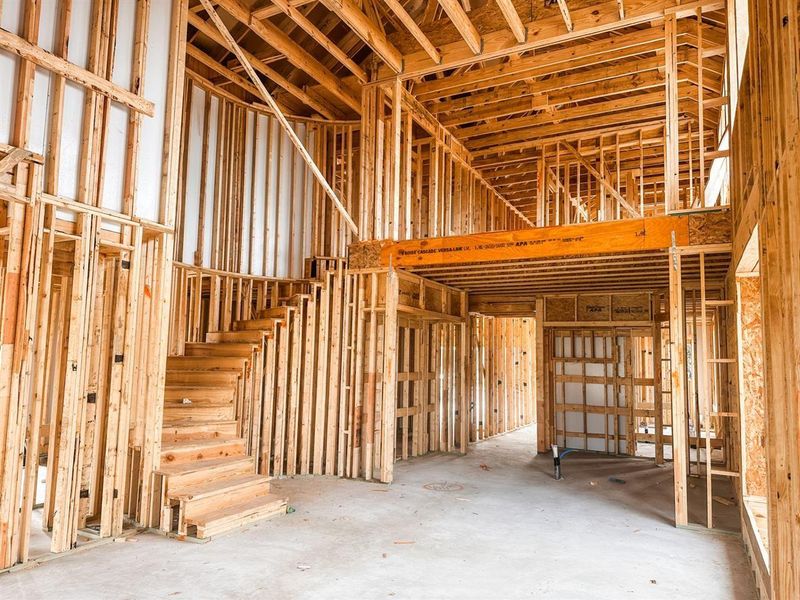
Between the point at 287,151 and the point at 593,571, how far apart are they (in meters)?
8.54

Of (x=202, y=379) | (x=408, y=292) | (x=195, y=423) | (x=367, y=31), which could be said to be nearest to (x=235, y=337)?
(x=202, y=379)

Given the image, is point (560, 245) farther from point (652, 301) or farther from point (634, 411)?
point (634, 411)

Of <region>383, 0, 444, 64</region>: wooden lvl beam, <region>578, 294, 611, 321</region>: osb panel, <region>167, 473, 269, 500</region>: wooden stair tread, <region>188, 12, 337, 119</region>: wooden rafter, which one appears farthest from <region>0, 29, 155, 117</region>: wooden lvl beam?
<region>578, 294, 611, 321</region>: osb panel

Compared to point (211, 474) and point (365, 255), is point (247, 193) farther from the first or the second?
point (211, 474)

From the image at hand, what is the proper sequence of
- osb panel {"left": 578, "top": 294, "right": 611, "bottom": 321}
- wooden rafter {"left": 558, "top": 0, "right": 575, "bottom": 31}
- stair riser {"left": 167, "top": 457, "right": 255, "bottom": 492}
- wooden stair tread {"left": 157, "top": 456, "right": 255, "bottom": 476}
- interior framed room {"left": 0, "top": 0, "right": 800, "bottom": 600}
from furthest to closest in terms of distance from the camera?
osb panel {"left": 578, "top": 294, "right": 611, "bottom": 321}
wooden rafter {"left": 558, "top": 0, "right": 575, "bottom": 31}
wooden stair tread {"left": 157, "top": 456, "right": 255, "bottom": 476}
stair riser {"left": 167, "top": 457, "right": 255, "bottom": 492}
interior framed room {"left": 0, "top": 0, "right": 800, "bottom": 600}

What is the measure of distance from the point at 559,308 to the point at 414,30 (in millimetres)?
6066

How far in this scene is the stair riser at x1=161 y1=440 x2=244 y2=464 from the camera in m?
5.95

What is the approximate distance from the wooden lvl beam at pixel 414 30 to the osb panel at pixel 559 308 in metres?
5.31

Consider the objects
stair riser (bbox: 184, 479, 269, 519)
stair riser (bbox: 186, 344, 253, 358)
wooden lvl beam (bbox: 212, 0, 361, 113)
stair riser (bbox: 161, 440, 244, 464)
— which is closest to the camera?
stair riser (bbox: 184, 479, 269, 519)

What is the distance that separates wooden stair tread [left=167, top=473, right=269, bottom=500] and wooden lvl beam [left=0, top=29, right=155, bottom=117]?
391 centimetres

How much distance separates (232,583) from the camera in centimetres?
427

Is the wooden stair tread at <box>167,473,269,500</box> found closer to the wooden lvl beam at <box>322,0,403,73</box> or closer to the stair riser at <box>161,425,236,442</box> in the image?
the stair riser at <box>161,425,236,442</box>

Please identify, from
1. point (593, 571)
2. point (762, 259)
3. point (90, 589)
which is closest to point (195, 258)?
point (90, 589)

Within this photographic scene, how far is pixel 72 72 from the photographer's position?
16.1ft
